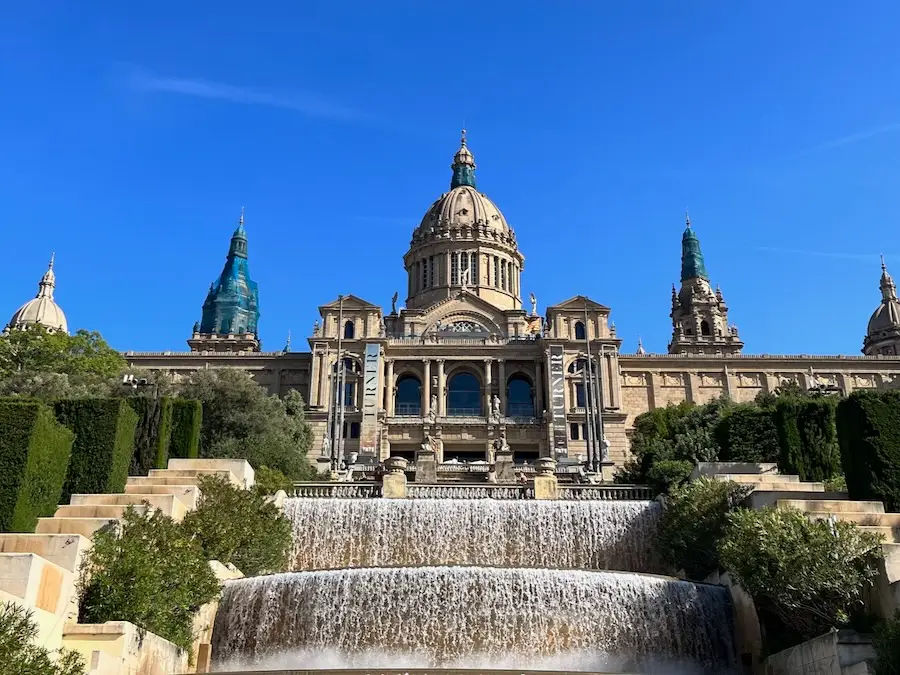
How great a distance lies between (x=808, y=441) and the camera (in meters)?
30.4

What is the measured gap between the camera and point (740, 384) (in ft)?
219

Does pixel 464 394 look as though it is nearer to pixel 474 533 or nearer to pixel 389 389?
pixel 389 389

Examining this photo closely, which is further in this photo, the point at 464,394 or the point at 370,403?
the point at 464,394

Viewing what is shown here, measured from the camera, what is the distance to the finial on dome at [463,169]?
300 feet

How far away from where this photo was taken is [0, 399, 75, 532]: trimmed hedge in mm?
18594

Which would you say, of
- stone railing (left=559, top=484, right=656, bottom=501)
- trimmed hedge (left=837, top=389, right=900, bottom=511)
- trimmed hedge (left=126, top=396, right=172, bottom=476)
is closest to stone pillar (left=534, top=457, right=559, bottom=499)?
stone railing (left=559, top=484, right=656, bottom=501)

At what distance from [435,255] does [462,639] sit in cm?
5960

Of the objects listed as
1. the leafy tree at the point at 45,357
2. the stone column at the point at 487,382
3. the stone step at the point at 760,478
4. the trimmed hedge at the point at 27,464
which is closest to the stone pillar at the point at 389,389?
the stone column at the point at 487,382

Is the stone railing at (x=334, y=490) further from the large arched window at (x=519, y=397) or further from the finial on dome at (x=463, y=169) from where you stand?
the finial on dome at (x=463, y=169)

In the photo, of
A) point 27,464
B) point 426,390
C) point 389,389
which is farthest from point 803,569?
point 389,389

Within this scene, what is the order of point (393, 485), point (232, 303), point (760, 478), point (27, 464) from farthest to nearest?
point (232, 303)
point (393, 485)
point (760, 478)
point (27, 464)

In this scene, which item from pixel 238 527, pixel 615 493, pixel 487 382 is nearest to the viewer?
pixel 238 527

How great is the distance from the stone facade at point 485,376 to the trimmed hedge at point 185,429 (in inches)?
793

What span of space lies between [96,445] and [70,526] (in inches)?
176
